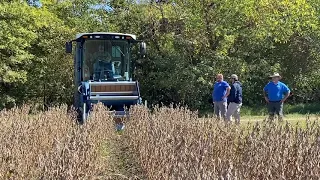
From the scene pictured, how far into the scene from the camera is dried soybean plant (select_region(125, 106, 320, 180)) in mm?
3896

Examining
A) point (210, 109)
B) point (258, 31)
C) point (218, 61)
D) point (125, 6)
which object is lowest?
point (210, 109)

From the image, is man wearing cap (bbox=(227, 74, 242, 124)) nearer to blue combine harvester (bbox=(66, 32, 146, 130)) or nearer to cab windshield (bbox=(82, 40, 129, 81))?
blue combine harvester (bbox=(66, 32, 146, 130))

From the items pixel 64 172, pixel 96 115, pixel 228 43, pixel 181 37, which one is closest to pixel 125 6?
pixel 181 37

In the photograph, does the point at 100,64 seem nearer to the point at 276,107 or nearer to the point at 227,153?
the point at 276,107

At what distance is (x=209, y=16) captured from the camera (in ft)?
62.5

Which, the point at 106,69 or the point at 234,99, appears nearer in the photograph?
the point at 234,99

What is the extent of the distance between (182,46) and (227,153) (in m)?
13.4

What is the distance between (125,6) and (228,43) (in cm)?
566

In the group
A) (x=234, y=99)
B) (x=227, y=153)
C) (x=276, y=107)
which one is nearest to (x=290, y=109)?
(x=234, y=99)

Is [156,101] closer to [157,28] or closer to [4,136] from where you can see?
[157,28]

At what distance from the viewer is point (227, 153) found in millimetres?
6008

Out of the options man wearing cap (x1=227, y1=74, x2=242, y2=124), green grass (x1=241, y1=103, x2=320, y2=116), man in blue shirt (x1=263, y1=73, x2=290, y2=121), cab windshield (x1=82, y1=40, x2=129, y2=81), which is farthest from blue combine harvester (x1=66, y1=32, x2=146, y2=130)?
green grass (x1=241, y1=103, x2=320, y2=116)

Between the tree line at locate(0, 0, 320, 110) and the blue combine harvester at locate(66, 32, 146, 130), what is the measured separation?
221 inches

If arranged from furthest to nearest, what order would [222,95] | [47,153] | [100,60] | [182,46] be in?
[182,46] < [100,60] < [222,95] < [47,153]
